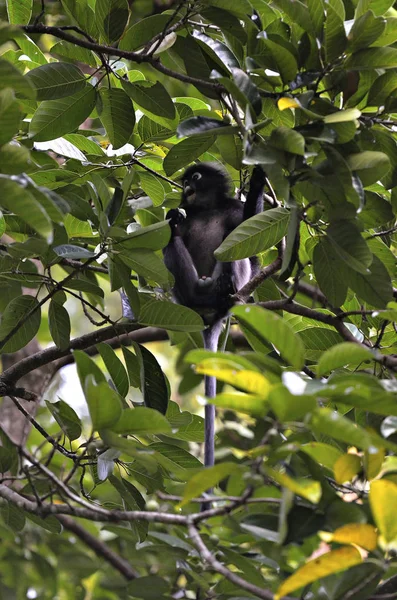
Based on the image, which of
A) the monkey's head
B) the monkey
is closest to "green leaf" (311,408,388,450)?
the monkey

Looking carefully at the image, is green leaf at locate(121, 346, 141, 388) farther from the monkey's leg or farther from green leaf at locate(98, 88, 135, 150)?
the monkey's leg

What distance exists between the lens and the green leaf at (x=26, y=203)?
174 centimetres

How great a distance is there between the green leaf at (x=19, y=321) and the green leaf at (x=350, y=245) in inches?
43.4

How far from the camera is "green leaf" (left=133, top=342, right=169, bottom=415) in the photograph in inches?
103

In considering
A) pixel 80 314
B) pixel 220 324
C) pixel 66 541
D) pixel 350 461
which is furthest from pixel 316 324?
pixel 80 314

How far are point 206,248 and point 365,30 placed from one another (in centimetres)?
201

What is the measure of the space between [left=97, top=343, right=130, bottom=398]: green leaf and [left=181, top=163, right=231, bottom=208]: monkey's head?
4.26 ft

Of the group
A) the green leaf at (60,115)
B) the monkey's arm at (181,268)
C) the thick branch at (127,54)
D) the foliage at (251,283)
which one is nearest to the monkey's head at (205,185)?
the monkey's arm at (181,268)

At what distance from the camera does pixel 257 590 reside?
165 cm

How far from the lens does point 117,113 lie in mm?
2736

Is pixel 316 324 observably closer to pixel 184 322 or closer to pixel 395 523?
pixel 184 322

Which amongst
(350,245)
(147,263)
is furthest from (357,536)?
(147,263)

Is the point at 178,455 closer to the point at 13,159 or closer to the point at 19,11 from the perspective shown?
the point at 13,159

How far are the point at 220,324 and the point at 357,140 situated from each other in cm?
139
